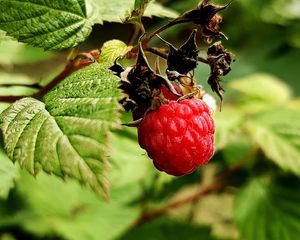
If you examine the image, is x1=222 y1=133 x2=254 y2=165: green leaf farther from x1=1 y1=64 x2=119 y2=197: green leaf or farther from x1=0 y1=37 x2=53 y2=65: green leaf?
x1=1 y1=64 x2=119 y2=197: green leaf

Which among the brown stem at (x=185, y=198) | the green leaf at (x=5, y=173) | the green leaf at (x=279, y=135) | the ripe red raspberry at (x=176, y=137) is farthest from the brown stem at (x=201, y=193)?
the ripe red raspberry at (x=176, y=137)

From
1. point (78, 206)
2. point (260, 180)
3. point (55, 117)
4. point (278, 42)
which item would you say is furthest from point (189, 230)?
point (278, 42)

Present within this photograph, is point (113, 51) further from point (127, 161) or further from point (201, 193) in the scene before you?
point (201, 193)

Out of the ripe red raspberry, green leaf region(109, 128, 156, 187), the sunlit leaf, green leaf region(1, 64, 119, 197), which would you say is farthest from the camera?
the sunlit leaf

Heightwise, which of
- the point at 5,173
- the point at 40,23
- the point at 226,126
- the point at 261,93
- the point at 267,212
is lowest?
the point at 267,212

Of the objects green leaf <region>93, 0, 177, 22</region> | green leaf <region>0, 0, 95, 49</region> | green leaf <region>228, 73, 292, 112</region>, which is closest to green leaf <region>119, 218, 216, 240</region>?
green leaf <region>228, 73, 292, 112</region>

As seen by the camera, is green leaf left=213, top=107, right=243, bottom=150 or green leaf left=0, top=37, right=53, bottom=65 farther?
green leaf left=0, top=37, right=53, bottom=65

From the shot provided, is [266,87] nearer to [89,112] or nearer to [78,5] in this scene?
[78,5]

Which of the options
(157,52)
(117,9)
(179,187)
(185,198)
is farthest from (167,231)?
(157,52)
